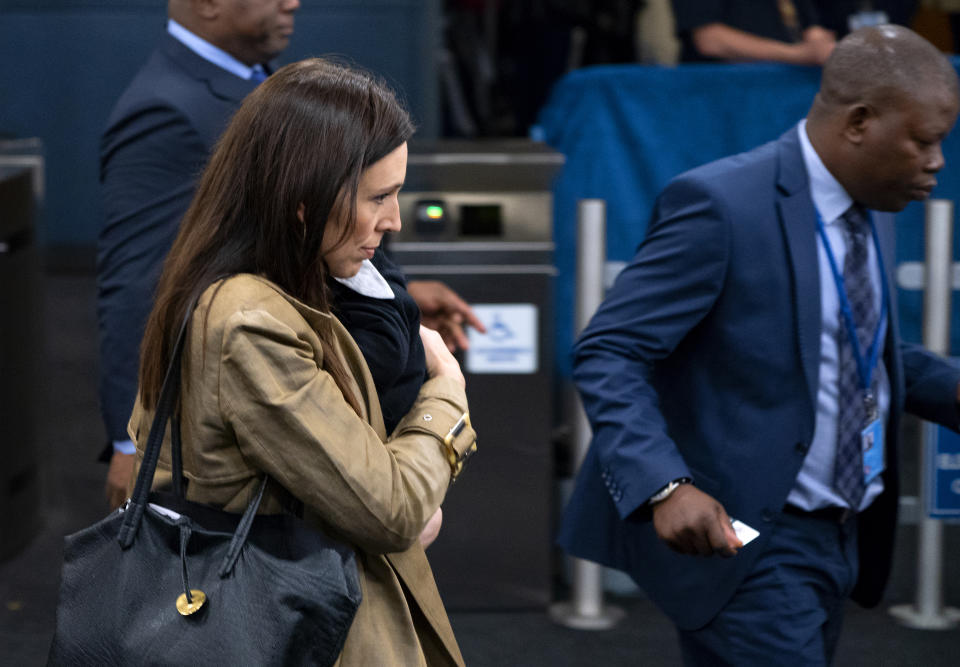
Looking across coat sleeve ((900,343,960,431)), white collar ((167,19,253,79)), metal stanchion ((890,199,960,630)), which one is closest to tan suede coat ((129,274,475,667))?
coat sleeve ((900,343,960,431))

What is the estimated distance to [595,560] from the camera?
2.74 m

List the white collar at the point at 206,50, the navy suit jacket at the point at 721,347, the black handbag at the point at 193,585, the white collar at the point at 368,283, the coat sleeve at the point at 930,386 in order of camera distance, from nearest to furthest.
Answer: the black handbag at the point at 193,585, the white collar at the point at 368,283, the navy suit jacket at the point at 721,347, the coat sleeve at the point at 930,386, the white collar at the point at 206,50

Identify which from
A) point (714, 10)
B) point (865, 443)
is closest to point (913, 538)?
point (714, 10)

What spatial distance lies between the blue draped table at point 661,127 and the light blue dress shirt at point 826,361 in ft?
6.90

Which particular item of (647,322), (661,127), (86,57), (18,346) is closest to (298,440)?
(647,322)

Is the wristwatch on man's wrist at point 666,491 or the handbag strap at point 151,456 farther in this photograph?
the wristwatch on man's wrist at point 666,491

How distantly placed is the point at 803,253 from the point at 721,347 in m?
0.22

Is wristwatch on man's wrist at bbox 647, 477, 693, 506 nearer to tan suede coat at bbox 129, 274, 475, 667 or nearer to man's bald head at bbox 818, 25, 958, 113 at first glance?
tan suede coat at bbox 129, 274, 475, 667

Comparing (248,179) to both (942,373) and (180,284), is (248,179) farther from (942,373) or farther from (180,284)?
(942,373)

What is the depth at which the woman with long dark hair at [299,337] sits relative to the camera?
177 cm

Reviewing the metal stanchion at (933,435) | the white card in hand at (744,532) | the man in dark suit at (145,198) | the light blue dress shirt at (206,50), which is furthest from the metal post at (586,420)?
the white card in hand at (744,532)

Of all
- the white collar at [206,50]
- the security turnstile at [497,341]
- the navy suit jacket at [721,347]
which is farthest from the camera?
the security turnstile at [497,341]

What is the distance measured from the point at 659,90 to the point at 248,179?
3060 mm

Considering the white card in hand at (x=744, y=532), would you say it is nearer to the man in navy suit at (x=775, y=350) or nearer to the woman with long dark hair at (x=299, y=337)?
the man in navy suit at (x=775, y=350)
